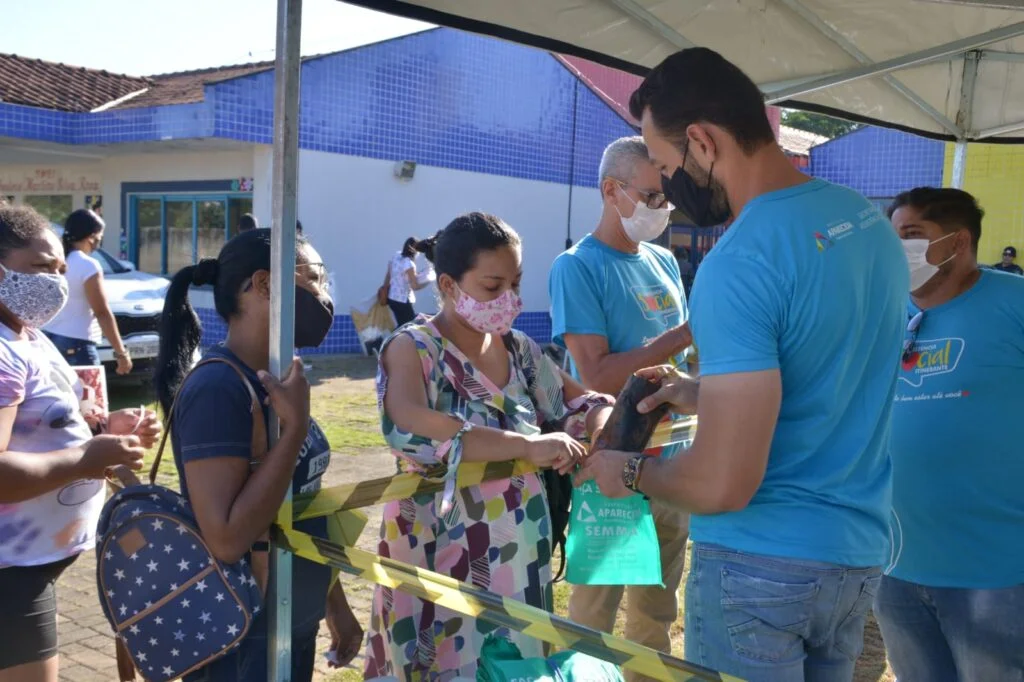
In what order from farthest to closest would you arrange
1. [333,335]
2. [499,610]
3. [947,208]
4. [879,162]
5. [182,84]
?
[182,84]
[879,162]
[333,335]
[947,208]
[499,610]

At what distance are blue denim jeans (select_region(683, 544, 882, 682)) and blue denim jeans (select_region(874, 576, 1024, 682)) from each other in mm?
973

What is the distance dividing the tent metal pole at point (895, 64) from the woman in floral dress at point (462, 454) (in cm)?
216

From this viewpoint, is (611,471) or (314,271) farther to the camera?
(314,271)

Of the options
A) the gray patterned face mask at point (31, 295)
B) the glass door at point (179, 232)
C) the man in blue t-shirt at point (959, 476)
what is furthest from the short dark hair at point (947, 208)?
the glass door at point (179, 232)

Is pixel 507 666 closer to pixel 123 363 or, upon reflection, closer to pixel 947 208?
pixel 947 208

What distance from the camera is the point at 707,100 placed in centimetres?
184

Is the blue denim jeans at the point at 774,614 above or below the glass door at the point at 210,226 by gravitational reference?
below

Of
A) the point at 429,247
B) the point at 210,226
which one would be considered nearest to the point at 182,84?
the point at 210,226

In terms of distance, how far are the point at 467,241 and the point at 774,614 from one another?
56.5 inches

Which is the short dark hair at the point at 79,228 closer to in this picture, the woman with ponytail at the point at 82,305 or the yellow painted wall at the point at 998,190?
the woman with ponytail at the point at 82,305

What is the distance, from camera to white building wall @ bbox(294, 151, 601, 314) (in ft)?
49.0

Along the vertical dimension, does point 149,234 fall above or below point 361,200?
below

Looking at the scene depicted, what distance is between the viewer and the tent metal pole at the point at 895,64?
3799 millimetres

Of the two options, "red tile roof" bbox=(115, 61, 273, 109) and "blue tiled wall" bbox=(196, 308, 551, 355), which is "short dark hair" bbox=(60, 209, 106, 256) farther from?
"red tile roof" bbox=(115, 61, 273, 109)
